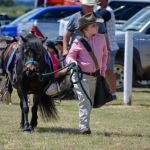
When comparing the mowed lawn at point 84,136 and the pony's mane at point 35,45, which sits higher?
the pony's mane at point 35,45

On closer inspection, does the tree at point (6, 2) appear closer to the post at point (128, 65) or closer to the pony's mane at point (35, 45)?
the post at point (128, 65)

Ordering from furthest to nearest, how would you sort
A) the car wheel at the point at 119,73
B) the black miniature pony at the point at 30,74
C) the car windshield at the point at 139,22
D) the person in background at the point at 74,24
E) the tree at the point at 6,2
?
the tree at the point at 6,2 → the car windshield at the point at 139,22 → the car wheel at the point at 119,73 → the person in background at the point at 74,24 → the black miniature pony at the point at 30,74

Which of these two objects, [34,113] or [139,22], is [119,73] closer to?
[139,22]

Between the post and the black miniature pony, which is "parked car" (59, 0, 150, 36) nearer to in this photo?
the post

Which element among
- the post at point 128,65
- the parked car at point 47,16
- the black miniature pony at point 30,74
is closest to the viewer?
the black miniature pony at point 30,74

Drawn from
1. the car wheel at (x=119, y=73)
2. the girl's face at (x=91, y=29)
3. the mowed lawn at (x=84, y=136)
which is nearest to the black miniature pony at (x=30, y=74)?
the mowed lawn at (x=84, y=136)

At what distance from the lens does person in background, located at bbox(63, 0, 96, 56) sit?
37.8 ft

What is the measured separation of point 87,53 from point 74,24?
1.51m

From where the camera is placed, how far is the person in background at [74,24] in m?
→ 11.5

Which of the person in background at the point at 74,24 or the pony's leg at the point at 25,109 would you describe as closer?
the pony's leg at the point at 25,109

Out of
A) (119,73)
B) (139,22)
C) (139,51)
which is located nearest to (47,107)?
(119,73)

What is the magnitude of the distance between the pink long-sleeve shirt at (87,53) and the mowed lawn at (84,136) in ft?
3.19

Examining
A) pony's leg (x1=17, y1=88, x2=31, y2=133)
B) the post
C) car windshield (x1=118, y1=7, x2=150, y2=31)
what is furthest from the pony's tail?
car windshield (x1=118, y1=7, x2=150, y2=31)

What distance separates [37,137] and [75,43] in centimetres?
142
